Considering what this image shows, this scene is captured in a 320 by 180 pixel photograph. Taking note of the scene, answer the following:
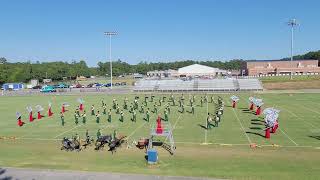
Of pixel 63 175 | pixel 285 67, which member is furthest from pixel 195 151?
pixel 285 67

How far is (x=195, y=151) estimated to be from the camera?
22016mm

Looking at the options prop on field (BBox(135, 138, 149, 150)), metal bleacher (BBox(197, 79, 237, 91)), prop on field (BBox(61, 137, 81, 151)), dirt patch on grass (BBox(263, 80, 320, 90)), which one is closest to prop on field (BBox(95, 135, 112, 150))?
prop on field (BBox(61, 137, 81, 151))

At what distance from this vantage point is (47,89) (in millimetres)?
83312

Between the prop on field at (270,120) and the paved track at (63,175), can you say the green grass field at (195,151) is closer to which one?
the prop on field at (270,120)

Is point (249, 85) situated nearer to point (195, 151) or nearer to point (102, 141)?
point (195, 151)

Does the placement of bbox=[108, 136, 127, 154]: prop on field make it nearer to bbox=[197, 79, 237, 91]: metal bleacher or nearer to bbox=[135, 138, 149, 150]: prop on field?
bbox=[135, 138, 149, 150]: prop on field

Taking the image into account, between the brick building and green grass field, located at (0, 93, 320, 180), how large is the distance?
99.4 metres

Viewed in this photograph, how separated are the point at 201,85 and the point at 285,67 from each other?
59.4 metres

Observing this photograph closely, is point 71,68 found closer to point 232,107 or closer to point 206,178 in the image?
point 232,107

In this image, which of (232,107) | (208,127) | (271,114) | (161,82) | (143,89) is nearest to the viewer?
(271,114)

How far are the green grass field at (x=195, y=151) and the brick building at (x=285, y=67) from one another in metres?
99.4

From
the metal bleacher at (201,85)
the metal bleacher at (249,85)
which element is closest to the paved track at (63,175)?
the metal bleacher at (201,85)

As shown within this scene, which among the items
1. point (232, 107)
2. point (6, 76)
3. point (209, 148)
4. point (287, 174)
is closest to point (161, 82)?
point (232, 107)

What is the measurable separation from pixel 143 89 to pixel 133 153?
57561 millimetres
